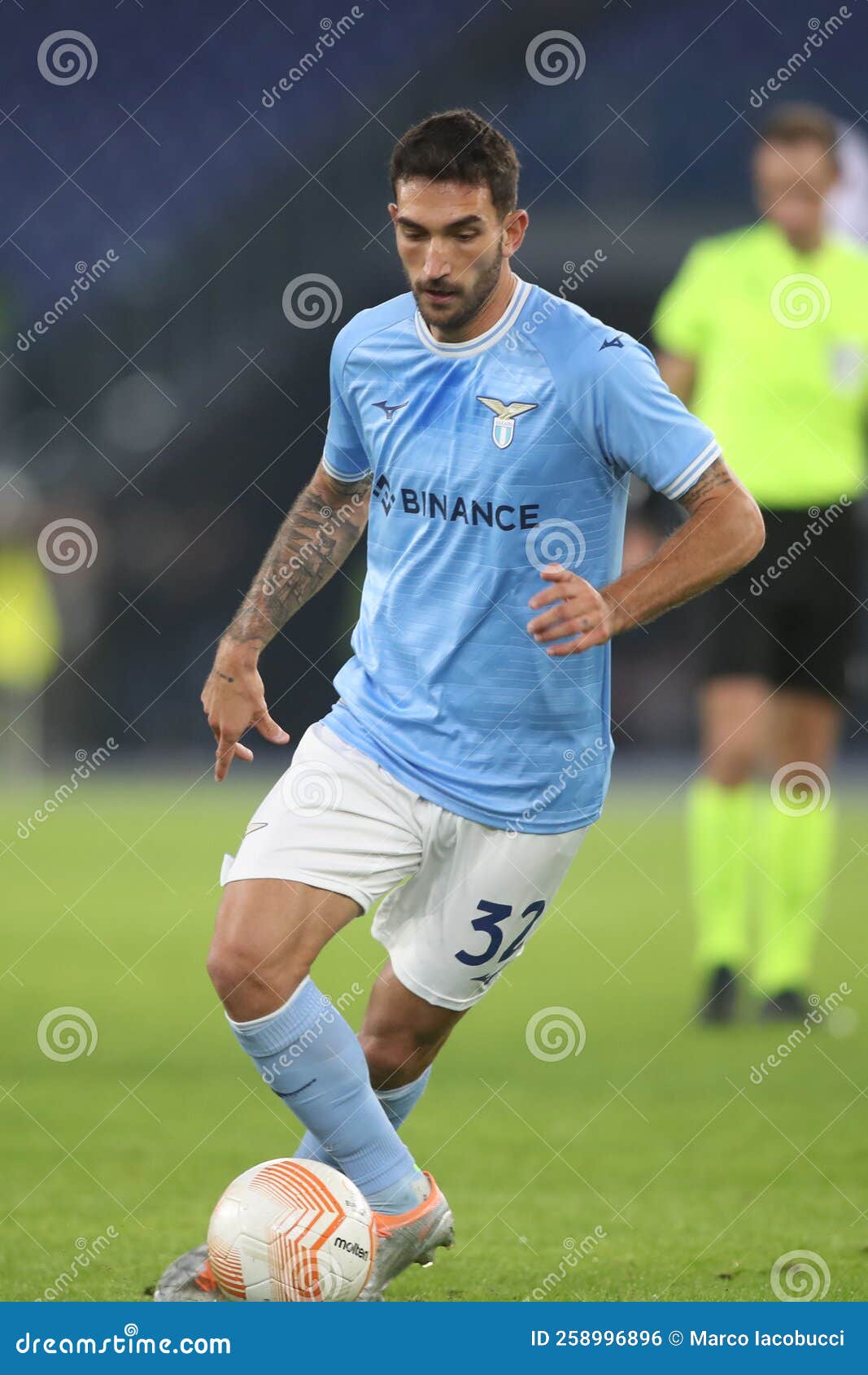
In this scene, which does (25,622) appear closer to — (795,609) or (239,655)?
(795,609)

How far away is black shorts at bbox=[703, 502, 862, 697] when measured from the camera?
21.7ft

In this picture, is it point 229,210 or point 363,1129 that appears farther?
point 229,210

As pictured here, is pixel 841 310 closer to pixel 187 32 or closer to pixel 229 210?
pixel 229 210

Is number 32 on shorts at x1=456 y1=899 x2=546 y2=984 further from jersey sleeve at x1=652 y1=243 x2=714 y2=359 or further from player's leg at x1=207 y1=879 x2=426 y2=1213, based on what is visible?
jersey sleeve at x1=652 y1=243 x2=714 y2=359

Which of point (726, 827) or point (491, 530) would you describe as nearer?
point (491, 530)

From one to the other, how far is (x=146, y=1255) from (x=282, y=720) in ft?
45.0

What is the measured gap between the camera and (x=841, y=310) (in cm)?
689

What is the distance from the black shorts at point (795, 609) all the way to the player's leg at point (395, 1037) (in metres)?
3.15

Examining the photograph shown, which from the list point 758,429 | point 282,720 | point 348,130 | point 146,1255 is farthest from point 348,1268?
point 348,130

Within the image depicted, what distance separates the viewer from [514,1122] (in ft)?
17.1
